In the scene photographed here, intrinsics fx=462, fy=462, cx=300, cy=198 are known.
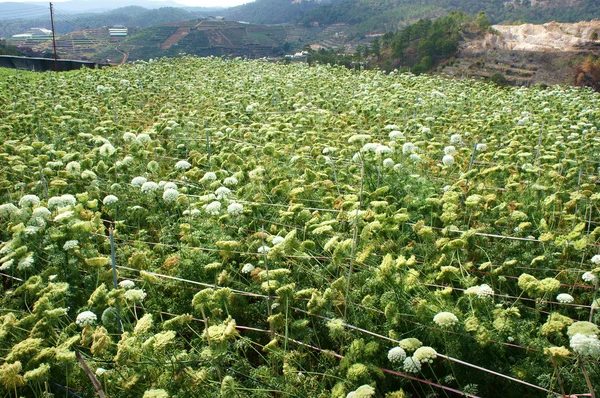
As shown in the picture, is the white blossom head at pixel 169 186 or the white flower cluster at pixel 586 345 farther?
the white blossom head at pixel 169 186

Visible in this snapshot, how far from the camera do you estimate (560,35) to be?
80.5 feet

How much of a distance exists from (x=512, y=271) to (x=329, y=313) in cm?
183

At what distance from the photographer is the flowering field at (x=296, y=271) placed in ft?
9.22

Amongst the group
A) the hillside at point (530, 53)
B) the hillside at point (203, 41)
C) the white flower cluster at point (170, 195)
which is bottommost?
the white flower cluster at point (170, 195)

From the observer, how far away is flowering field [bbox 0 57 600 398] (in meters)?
2.81

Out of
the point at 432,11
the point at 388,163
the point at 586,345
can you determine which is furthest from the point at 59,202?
the point at 432,11

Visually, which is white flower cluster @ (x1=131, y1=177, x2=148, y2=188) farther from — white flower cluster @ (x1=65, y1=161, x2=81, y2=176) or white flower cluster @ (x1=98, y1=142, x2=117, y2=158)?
white flower cluster @ (x1=98, y1=142, x2=117, y2=158)

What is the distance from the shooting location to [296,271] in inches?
155

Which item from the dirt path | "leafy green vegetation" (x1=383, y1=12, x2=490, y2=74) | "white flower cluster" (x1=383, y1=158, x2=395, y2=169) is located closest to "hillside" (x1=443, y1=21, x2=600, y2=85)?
"leafy green vegetation" (x1=383, y1=12, x2=490, y2=74)

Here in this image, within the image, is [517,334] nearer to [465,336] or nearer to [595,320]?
[465,336]

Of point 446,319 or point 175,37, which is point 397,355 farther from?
point 175,37

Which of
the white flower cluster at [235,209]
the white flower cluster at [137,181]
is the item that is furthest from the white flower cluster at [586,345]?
the white flower cluster at [137,181]

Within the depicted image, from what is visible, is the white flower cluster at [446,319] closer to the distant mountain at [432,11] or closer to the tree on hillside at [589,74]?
the tree on hillside at [589,74]

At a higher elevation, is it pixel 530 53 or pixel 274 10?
pixel 274 10
